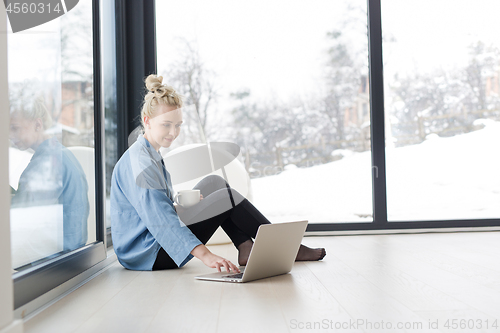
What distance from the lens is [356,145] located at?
10.5 feet

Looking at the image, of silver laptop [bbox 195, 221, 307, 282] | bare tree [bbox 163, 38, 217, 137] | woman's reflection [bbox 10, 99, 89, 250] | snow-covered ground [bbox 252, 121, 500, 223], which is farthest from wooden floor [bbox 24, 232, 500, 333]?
bare tree [bbox 163, 38, 217, 137]

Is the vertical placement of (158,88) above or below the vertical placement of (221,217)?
above

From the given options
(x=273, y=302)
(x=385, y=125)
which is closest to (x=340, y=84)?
(x=385, y=125)

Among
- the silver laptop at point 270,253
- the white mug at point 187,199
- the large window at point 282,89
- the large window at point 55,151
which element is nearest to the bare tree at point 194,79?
the large window at point 282,89

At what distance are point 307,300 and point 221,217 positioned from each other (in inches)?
26.2

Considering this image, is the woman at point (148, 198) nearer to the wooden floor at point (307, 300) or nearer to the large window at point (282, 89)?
the wooden floor at point (307, 300)

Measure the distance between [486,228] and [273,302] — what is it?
245cm

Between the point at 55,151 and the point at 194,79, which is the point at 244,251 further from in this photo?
the point at 194,79

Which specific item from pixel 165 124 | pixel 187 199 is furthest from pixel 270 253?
pixel 165 124

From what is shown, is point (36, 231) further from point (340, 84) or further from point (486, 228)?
point (486, 228)

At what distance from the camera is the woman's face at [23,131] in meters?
1.39

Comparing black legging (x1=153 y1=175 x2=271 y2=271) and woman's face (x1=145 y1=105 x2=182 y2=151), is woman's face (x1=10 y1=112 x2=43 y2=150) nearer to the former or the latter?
woman's face (x1=145 y1=105 x2=182 y2=151)

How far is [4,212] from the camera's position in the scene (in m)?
0.91

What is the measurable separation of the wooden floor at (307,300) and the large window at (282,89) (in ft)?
3.66
